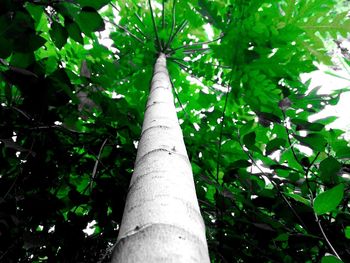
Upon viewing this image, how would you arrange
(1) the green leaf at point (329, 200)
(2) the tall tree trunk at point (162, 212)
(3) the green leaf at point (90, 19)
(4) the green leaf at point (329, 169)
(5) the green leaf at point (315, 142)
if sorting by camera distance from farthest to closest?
1. (5) the green leaf at point (315, 142)
2. (4) the green leaf at point (329, 169)
3. (3) the green leaf at point (90, 19)
4. (1) the green leaf at point (329, 200)
5. (2) the tall tree trunk at point (162, 212)

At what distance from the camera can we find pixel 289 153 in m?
1.59

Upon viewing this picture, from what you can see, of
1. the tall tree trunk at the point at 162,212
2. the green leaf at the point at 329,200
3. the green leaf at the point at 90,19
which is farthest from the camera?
the green leaf at the point at 90,19

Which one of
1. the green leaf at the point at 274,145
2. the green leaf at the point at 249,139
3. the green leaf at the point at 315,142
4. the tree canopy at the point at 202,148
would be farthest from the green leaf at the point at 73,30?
the green leaf at the point at 315,142

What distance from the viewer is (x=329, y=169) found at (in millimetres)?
1200

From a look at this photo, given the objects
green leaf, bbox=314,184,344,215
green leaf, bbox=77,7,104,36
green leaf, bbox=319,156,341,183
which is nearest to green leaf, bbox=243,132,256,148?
green leaf, bbox=319,156,341,183

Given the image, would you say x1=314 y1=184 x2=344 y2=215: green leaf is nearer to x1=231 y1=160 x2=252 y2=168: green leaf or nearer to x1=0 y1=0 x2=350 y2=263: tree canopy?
x1=0 y1=0 x2=350 y2=263: tree canopy

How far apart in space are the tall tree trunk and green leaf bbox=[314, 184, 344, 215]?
1.48 feet

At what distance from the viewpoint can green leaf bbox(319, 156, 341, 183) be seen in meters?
1.18

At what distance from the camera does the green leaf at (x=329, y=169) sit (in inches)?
46.4

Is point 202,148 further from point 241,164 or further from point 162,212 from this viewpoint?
point 162,212

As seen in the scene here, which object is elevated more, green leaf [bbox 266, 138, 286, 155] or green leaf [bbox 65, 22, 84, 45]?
green leaf [bbox 65, 22, 84, 45]

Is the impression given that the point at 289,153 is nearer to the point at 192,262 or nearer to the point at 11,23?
the point at 192,262

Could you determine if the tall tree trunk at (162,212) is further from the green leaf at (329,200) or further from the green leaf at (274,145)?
the green leaf at (274,145)

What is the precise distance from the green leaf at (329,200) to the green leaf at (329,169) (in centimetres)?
36
